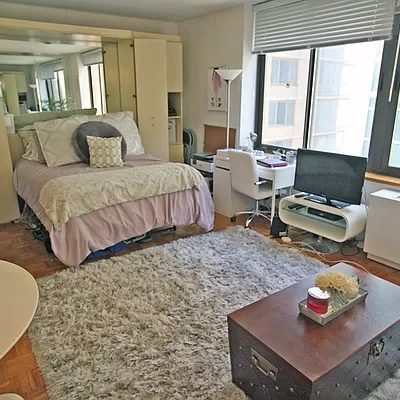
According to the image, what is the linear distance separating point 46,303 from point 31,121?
2.50 meters

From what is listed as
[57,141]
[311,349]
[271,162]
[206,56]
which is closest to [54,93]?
[57,141]

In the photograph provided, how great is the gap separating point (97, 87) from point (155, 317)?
129 inches

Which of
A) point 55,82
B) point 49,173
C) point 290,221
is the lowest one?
point 290,221

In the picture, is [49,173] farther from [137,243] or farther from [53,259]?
[137,243]

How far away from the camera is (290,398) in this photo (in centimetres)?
130

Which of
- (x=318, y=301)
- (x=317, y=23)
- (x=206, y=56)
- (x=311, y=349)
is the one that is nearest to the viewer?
Answer: (x=311, y=349)

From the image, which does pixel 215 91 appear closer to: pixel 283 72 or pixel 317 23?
pixel 283 72

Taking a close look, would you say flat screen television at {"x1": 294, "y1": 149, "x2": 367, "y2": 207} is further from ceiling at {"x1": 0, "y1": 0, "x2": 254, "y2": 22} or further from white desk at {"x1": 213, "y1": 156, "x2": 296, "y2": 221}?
ceiling at {"x1": 0, "y1": 0, "x2": 254, "y2": 22}

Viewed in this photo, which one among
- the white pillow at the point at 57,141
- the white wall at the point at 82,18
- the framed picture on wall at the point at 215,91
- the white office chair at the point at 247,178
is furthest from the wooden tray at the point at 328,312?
the white wall at the point at 82,18

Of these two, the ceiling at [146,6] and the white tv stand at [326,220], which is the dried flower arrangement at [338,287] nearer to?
the white tv stand at [326,220]

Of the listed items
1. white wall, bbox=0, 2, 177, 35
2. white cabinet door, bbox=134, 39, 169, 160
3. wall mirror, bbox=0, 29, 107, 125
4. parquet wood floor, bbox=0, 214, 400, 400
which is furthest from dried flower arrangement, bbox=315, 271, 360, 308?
white wall, bbox=0, 2, 177, 35

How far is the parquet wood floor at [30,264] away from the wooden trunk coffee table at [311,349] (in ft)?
3.18

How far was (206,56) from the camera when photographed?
4.39 m

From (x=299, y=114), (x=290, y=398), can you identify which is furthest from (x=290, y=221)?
(x=290, y=398)
